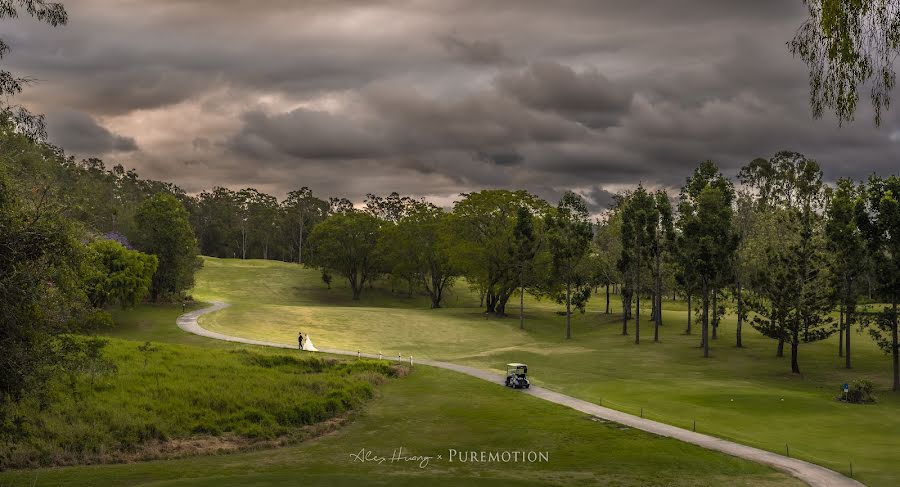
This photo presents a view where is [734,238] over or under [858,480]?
over

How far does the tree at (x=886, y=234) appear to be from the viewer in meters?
50.8

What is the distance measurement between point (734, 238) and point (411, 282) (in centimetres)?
7400

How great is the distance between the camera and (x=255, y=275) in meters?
143

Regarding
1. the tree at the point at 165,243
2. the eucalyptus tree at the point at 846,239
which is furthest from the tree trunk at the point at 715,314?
the tree at the point at 165,243

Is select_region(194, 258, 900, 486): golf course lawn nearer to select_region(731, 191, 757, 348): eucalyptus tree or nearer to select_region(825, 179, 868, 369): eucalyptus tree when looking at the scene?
select_region(731, 191, 757, 348): eucalyptus tree

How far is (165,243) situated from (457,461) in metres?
73.6

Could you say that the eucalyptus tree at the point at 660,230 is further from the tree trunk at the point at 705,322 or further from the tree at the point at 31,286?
the tree at the point at 31,286

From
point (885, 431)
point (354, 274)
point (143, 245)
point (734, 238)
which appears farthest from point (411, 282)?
point (885, 431)

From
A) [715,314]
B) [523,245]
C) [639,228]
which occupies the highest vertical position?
[639,228]

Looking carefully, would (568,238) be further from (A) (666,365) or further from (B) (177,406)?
(B) (177,406)

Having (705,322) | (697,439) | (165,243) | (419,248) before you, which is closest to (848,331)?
(705,322)

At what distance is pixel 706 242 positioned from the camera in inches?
2653

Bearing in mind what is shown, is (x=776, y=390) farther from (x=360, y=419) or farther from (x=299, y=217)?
(x=299, y=217)

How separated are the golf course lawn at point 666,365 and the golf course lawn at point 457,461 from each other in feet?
19.0
